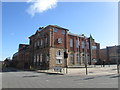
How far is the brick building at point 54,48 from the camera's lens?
42.8 meters

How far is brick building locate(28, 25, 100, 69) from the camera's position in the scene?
42781mm

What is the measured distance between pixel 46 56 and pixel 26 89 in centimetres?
3291

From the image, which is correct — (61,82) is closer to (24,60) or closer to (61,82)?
(61,82)

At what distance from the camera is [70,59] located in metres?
49.6

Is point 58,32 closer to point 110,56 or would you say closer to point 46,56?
point 46,56

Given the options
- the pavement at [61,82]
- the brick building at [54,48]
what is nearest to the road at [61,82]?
the pavement at [61,82]

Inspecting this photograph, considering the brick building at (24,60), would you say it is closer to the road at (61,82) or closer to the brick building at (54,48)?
the brick building at (54,48)

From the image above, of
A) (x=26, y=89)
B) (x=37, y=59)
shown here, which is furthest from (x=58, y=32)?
(x=26, y=89)

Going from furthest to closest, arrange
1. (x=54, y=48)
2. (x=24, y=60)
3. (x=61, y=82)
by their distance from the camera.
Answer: (x=24, y=60), (x=54, y=48), (x=61, y=82)

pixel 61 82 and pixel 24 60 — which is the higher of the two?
pixel 61 82

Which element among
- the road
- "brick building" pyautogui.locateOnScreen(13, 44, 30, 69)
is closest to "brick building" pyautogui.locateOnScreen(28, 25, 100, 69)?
"brick building" pyautogui.locateOnScreen(13, 44, 30, 69)

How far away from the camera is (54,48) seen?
142 ft

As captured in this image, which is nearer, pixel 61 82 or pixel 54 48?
pixel 61 82

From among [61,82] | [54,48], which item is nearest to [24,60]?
[54,48]
